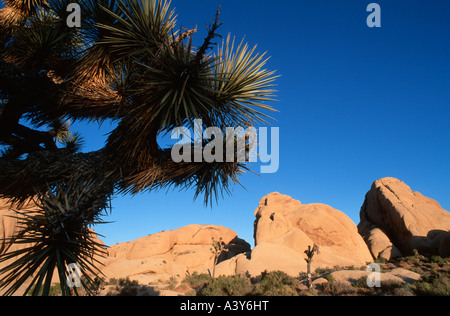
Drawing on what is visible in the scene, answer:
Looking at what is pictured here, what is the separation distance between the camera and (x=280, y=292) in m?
10.3

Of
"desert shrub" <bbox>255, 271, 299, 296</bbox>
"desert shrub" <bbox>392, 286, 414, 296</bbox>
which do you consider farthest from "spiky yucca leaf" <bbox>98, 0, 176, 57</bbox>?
"desert shrub" <bbox>392, 286, 414, 296</bbox>

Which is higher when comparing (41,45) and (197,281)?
(41,45)

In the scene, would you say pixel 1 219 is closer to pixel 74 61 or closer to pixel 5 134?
pixel 5 134

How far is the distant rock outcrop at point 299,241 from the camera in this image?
21.5 m

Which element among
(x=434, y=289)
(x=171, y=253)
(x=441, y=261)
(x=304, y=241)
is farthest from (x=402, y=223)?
(x=171, y=253)

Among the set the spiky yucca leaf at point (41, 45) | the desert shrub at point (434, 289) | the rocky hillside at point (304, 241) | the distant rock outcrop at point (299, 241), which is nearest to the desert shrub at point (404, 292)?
the desert shrub at point (434, 289)

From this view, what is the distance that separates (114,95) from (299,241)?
2489cm

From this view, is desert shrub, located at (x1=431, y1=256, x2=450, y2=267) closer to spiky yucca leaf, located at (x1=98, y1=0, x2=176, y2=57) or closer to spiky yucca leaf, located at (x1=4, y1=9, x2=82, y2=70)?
spiky yucca leaf, located at (x1=98, y1=0, x2=176, y2=57)

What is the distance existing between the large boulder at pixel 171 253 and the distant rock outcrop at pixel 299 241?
6068 millimetres

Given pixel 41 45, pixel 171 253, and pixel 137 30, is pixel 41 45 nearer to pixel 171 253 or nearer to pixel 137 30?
pixel 137 30

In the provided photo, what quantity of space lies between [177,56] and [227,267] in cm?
2230

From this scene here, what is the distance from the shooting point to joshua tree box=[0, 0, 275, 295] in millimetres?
4234

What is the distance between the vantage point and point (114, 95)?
4.76 m

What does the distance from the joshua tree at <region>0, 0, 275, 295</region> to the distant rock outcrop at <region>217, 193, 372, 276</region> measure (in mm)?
18602
